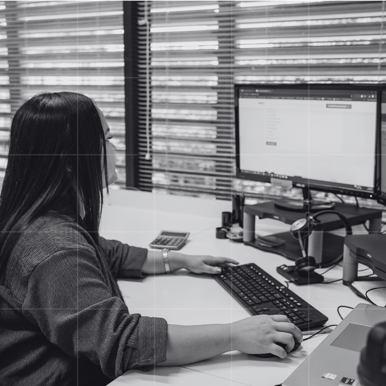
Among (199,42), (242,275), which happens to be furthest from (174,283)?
(199,42)

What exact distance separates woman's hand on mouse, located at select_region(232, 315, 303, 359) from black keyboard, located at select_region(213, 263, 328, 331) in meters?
0.13

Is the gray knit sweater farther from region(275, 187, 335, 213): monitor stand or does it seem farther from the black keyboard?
region(275, 187, 335, 213): monitor stand

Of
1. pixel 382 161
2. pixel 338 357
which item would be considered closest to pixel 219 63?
pixel 382 161

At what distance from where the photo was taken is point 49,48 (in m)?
3.22

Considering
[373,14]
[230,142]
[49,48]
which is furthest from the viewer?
[49,48]

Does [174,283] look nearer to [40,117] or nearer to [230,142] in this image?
[40,117]

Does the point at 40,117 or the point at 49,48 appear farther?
the point at 49,48

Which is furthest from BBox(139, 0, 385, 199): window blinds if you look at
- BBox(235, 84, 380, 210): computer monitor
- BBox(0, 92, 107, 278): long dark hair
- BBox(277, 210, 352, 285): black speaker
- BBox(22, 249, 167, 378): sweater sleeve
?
BBox(22, 249, 167, 378): sweater sleeve

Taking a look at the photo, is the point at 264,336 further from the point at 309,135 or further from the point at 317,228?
the point at 309,135

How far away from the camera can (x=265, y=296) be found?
140 centimetres

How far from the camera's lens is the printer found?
140 centimetres

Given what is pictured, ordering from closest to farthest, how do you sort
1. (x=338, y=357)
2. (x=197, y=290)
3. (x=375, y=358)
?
(x=375, y=358), (x=338, y=357), (x=197, y=290)

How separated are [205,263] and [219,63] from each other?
4.55 ft

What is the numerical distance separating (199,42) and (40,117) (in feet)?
5.82
